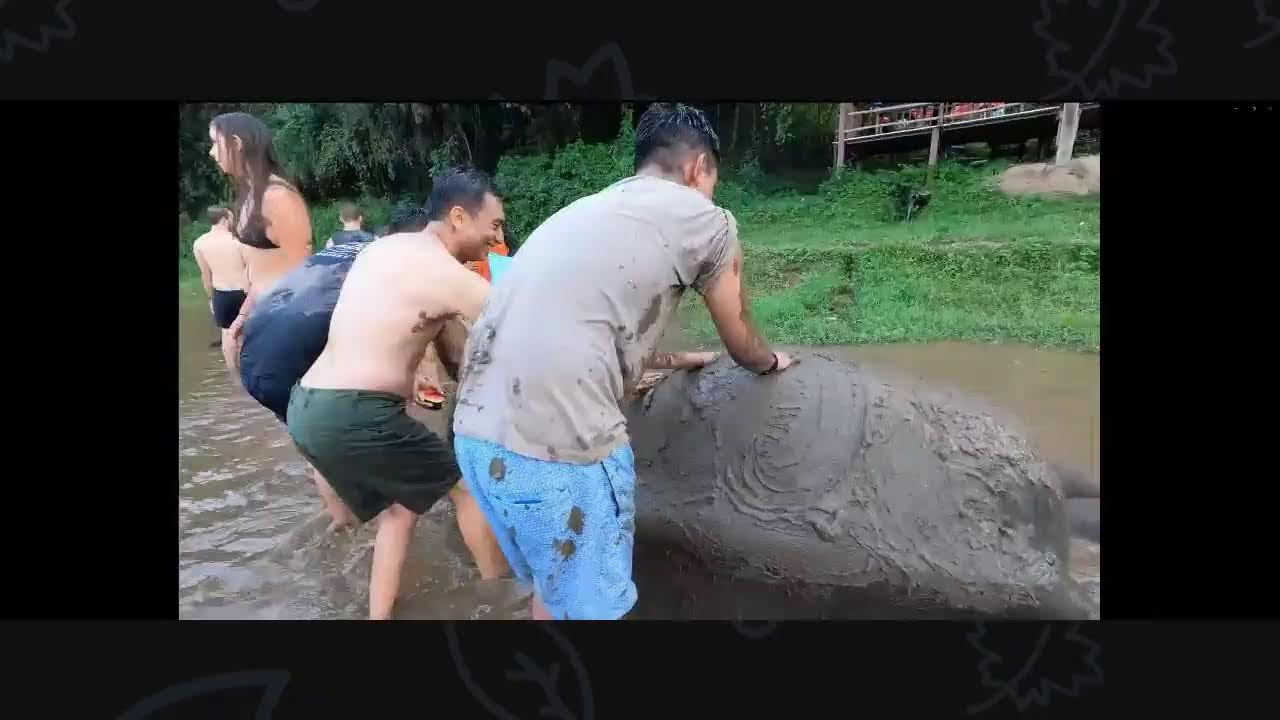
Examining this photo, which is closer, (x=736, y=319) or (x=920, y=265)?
(x=736, y=319)

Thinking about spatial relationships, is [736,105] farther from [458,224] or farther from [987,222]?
[987,222]

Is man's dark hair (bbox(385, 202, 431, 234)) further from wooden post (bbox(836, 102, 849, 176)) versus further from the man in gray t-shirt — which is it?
wooden post (bbox(836, 102, 849, 176))

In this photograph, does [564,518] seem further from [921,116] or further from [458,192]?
[921,116]

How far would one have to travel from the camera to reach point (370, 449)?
2.39 meters

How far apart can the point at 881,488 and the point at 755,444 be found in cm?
37

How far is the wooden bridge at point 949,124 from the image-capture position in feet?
8.02

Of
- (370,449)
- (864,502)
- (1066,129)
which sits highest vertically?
(1066,129)

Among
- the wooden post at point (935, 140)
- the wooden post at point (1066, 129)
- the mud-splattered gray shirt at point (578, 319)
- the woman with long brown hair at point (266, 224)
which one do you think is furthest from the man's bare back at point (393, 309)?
the wooden post at point (1066, 129)

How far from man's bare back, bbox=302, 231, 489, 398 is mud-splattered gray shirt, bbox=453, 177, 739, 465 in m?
0.37

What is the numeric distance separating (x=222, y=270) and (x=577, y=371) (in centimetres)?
174

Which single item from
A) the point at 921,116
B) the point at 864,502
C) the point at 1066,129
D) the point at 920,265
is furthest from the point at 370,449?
the point at 920,265

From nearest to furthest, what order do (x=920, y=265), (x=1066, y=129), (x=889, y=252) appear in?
(x=1066, y=129) → (x=889, y=252) → (x=920, y=265)

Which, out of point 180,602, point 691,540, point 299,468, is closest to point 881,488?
point 691,540

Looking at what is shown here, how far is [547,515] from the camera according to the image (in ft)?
6.36
